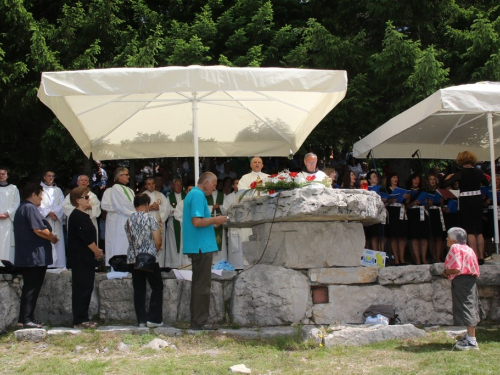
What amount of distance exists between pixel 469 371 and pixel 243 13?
9.12 meters

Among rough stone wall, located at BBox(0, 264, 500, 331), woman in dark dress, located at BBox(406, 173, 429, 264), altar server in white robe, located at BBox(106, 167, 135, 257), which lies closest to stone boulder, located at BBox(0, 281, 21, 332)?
rough stone wall, located at BBox(0, 264, 500, 331)

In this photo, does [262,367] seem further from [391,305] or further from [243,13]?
[243,13]

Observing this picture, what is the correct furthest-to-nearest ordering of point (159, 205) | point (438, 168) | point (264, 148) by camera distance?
point (438, 168), point (159, 205), point (264, 148)

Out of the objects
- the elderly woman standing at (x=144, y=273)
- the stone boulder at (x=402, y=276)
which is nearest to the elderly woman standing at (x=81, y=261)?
the elderly woman standing at (x=144, y=273)

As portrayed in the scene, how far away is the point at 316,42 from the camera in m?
11.8

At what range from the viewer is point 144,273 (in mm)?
7418

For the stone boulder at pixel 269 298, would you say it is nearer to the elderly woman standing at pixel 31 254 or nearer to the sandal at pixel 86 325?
the sandal at pixel 86 325

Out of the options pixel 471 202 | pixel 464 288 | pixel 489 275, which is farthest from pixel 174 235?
pixel 464 288

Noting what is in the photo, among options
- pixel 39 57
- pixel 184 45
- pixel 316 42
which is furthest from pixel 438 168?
pixel 39 57

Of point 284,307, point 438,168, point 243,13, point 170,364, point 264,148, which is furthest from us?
point 438,168

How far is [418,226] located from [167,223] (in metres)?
4.13

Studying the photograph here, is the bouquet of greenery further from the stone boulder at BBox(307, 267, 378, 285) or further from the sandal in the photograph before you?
the sandal

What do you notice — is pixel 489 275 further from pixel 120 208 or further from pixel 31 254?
pixel 31 254

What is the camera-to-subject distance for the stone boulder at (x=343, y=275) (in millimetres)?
7527
